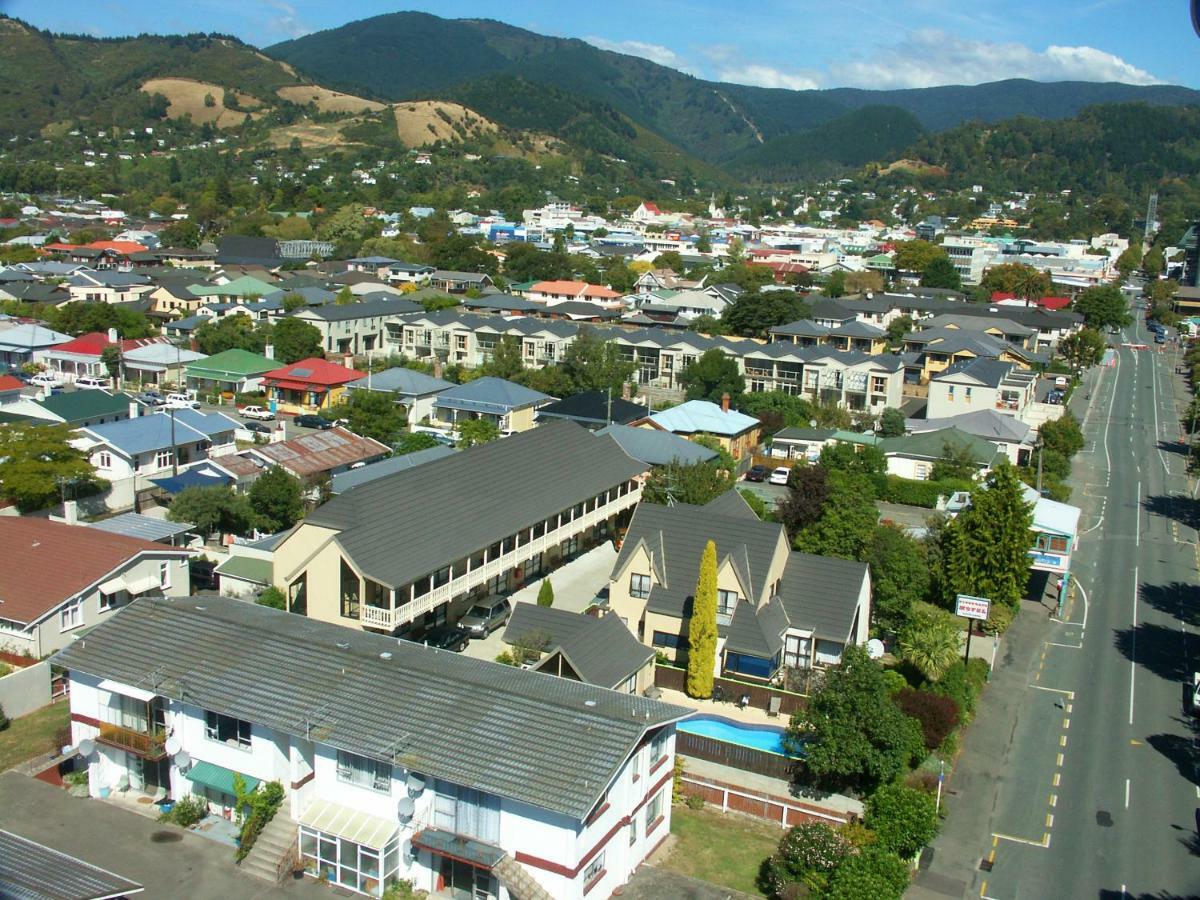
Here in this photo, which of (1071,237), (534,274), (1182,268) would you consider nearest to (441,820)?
(534,274)

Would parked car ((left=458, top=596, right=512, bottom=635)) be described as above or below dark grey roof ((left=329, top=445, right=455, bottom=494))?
below

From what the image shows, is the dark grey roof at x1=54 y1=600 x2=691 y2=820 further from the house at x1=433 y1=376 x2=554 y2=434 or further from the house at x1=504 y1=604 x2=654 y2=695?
the house at x1=433 y1=376 x2=554 y2=434

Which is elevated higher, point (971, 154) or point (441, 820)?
point (971, 154)

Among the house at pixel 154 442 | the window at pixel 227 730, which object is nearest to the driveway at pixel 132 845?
the window at pixel 227 730

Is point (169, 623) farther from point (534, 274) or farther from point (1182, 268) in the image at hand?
point (1182, 268)

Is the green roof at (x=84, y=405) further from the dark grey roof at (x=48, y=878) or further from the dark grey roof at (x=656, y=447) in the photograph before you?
the dark grey roof at (x=48, y=878)

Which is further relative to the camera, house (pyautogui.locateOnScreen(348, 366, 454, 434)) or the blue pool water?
house (pyautogui.locateOnScreen(348, 366, 454, 434))

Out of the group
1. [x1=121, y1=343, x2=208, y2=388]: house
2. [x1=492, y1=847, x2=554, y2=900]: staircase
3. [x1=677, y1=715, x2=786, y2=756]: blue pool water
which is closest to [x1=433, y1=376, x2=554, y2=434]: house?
[x1=121, y1=343, x2=208, y2=388]: house
